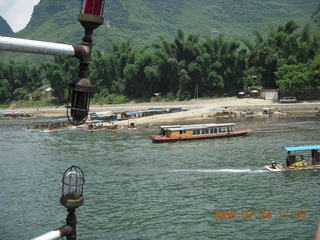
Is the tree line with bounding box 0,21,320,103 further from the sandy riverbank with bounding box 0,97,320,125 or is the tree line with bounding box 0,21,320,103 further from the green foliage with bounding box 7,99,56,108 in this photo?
the sandy riverbank with bounding box 0,97,320,125

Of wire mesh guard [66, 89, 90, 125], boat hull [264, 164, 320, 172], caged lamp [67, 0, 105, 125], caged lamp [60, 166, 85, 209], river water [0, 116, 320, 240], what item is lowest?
river water [0, 116, 320, 240]

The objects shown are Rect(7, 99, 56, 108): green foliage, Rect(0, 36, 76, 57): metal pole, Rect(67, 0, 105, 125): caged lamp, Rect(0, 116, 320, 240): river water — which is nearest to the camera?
Rect(0, 36, 76, 57): metal pole

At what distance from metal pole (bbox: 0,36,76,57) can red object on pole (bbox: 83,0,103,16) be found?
0.53 meters

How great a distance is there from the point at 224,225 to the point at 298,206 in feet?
15.6

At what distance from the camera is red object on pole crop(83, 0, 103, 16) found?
211 inches

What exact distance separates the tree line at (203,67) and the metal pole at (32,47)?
230ft

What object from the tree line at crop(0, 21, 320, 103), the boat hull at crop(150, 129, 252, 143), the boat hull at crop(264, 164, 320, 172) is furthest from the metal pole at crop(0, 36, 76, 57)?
the tree line at crop(0, 21, 320, 103)

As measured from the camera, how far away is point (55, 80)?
328ft

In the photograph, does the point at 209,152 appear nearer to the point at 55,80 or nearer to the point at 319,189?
the point at 319,189

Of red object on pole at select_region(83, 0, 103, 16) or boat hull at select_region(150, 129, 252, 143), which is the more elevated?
red object on pole at select_region(83, 0, 103, 16)

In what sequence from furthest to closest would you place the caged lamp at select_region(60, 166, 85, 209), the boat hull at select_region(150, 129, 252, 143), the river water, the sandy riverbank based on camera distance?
the sandy riverbank → the boat hull at select_region(150, 129, 252, 143) → the river water → the caged lamp at select_region(60, 166, 85, 209)

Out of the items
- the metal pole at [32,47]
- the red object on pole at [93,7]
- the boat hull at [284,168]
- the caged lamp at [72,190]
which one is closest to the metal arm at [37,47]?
the metal pole at [32,47]

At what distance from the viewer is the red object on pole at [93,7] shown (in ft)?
17.6

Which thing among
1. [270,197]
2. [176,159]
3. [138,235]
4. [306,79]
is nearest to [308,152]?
[176,159]
